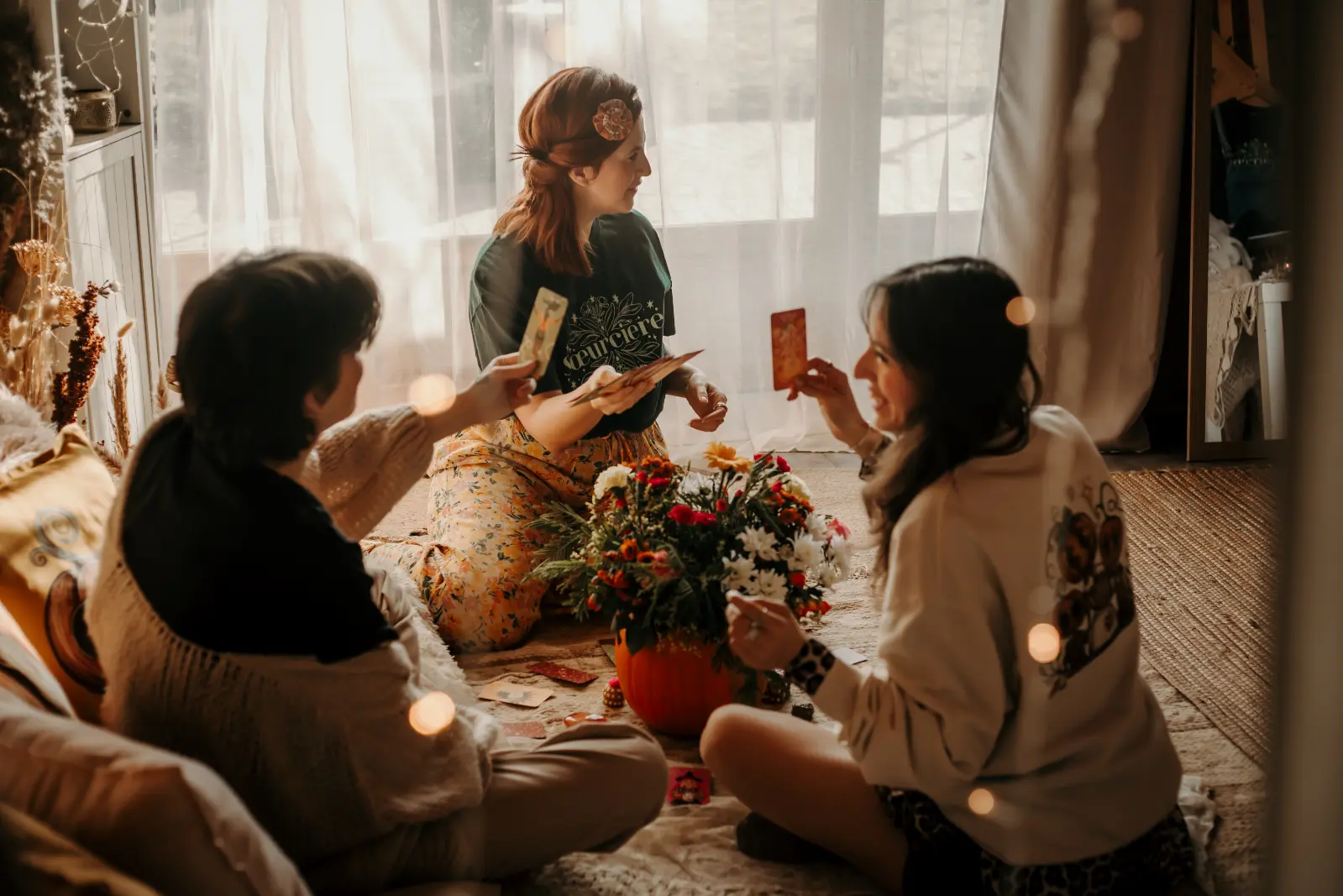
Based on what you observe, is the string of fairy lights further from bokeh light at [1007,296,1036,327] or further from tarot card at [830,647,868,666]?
tarot card at [830,647,868,666]

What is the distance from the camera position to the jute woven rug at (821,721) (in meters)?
0.92

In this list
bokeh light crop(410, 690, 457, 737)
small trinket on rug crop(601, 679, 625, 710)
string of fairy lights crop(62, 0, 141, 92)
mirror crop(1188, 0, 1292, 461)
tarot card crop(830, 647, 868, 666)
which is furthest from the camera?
small trinket on rug crop(601, 679, 625, 710)

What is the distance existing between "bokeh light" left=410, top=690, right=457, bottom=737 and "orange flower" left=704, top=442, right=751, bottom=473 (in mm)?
548

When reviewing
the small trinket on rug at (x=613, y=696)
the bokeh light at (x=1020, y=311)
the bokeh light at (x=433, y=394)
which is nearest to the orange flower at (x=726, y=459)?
the small trinket on rug at (x=613, y=696)

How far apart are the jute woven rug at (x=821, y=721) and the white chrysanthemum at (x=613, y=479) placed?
261 mm

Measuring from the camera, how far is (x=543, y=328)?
1.21 meters

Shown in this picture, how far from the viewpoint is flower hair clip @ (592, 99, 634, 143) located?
5.10 feet

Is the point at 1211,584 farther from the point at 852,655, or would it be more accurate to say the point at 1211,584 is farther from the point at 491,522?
the point at 491,522

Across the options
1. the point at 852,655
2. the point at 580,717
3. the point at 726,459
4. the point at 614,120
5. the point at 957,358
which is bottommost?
the point at 580,717

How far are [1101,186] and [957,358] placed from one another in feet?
1.48

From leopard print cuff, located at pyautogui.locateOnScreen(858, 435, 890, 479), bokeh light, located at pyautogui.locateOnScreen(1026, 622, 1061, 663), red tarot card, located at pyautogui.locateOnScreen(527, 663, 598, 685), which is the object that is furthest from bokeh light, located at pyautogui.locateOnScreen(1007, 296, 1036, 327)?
red tarot card, located at pyautogui.locateOnScreen(527, 663, 598, 685)

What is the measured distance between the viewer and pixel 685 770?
54.3 inches

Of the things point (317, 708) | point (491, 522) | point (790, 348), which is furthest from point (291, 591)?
point (491, 522)

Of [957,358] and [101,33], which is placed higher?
[101,33]
